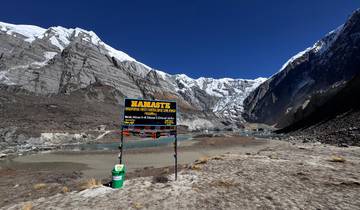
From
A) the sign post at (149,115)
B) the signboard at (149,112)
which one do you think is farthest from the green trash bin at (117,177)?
the signboard at (149,112)

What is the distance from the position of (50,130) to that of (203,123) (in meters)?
138

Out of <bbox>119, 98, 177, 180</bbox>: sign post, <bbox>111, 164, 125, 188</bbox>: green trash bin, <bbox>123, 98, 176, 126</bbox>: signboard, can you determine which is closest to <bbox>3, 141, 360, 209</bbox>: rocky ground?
<bbox>111, 164, 125, 188</bbox>: green trash bin

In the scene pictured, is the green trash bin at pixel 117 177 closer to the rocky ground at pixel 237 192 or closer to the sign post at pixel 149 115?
the rocky ground at pixel 237 192

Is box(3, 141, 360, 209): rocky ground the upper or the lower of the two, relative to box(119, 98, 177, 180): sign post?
lower

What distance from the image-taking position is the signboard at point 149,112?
15.0 metres

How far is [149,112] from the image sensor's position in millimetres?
Result: 15344

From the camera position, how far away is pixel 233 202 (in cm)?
1005

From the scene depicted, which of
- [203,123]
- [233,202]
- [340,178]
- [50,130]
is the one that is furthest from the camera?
[203,123]

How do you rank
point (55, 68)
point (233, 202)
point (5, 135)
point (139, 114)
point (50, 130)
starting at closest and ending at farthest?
1. point (233, 202)
2. point (139, 114)
3. point (5, 135)
4. point (50, 130)
5. point (55, 68)

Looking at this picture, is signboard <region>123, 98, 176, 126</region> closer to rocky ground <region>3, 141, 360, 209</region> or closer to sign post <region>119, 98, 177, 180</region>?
sign post <region>119, 98, 177, 180</region>

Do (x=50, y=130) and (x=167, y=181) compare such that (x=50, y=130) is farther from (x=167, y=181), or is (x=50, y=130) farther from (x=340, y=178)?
(x=340, y=178)

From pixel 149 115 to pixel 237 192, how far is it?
7253 mm

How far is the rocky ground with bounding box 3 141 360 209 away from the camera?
31.9 feet

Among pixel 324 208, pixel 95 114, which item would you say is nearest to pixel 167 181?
pixel 324 208
